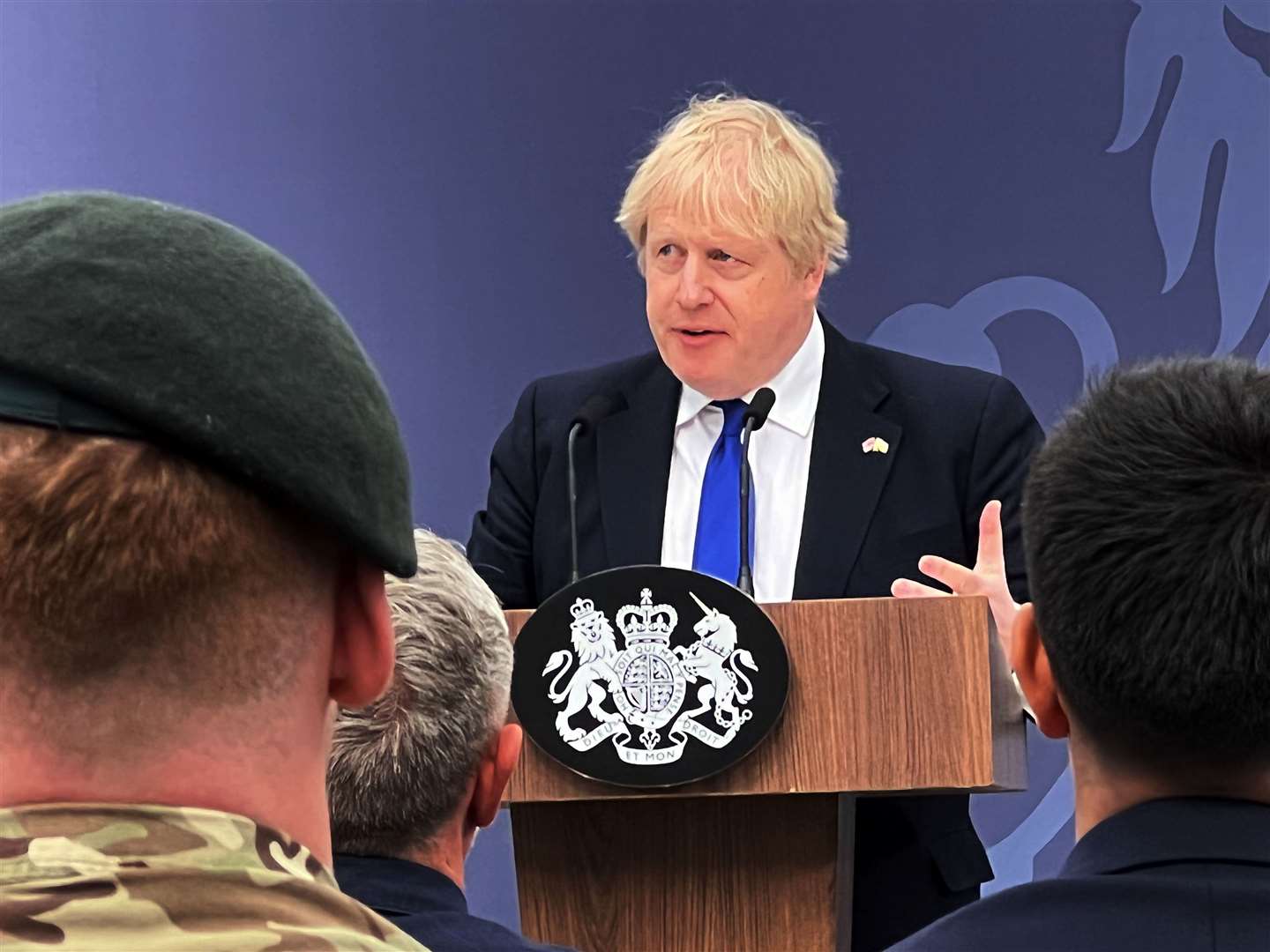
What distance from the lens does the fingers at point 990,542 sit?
91.4 inches

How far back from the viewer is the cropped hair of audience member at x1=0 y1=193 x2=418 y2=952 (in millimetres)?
673

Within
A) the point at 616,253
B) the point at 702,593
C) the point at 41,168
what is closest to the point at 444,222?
the point at 616,253

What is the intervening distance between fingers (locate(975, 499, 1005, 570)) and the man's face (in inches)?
22.5

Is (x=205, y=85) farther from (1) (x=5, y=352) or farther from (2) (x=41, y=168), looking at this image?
(1) (x=5, y=352)

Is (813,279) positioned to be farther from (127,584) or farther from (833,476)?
(127,584)

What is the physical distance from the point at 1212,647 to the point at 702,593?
1.03 metres

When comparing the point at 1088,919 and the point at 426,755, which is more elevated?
the point at 426,755

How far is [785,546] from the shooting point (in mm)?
2695

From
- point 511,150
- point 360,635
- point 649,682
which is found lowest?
point 360,635

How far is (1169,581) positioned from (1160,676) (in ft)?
0.17

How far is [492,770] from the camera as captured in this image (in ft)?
5.15

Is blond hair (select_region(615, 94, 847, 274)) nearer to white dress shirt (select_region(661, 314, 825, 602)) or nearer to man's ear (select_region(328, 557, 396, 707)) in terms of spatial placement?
white dress shirt (select_region(661, 314, 825, 602))

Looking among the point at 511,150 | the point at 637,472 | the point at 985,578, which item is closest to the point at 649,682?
the point at 985,578

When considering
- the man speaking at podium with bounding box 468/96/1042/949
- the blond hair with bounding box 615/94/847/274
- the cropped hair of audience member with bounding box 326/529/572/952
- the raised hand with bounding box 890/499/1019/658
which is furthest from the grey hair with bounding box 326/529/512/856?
the blond hair with bounding box 615/94/847/274
